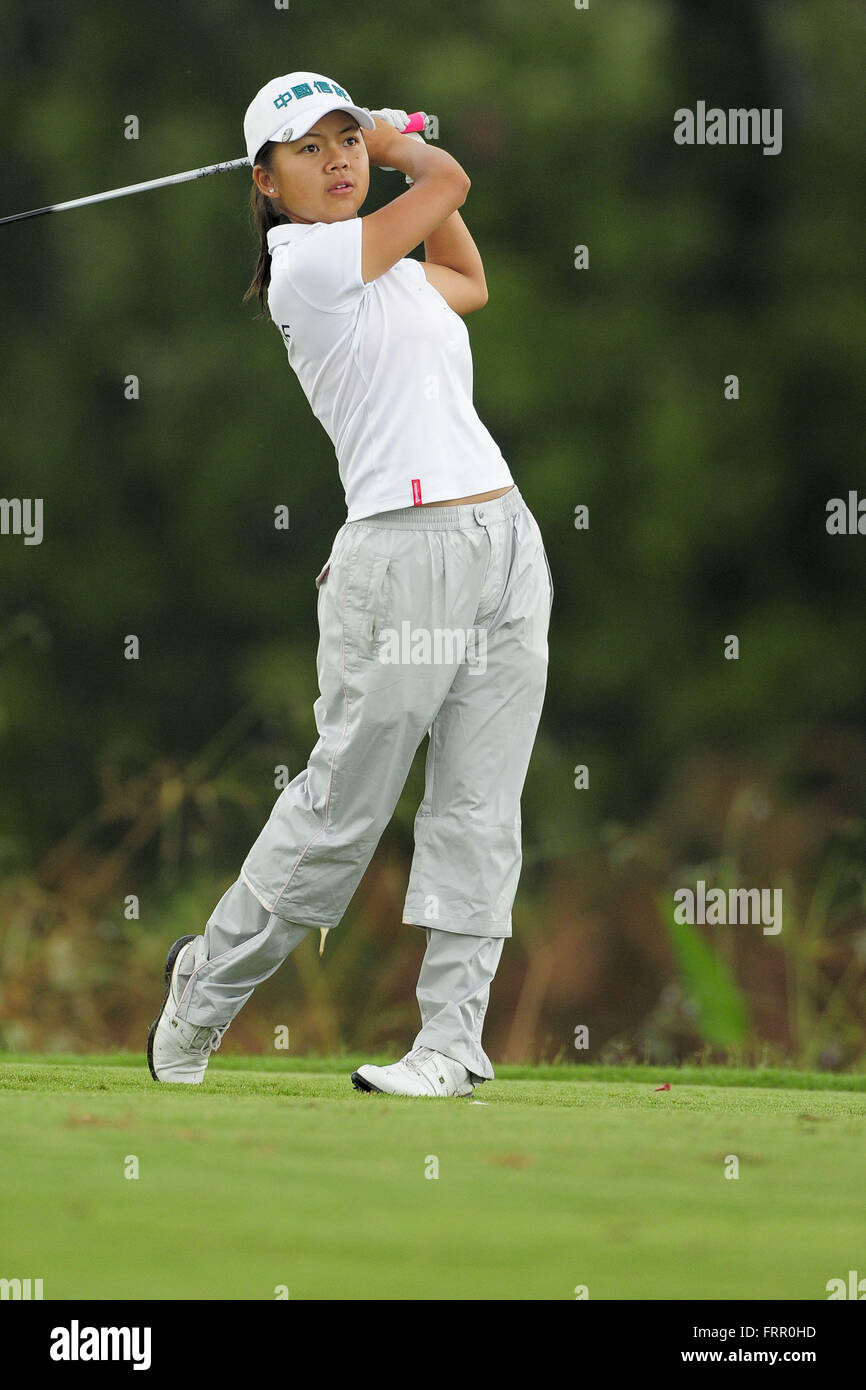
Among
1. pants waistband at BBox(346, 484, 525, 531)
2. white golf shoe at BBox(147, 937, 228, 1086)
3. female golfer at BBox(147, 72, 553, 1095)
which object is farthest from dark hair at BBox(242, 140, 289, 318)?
white golf shoe at BBox(147, 937, 228, 1086)

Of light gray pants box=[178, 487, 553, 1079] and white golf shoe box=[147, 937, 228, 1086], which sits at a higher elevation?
light gray pants box=[178, 487, 553, 1079]

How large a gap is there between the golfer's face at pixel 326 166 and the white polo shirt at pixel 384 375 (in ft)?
0.12

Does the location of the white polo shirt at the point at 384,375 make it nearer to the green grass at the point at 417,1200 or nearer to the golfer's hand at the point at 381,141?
the golfer's hand at the point at 381,141

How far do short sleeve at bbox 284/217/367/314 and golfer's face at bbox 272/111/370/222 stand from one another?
9 centimetres

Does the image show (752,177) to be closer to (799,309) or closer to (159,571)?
(799,309)

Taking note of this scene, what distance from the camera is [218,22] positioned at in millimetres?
7301

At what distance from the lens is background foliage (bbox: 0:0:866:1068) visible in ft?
22.1

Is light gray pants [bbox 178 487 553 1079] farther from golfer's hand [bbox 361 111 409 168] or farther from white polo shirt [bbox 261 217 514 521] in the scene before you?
golfer's hand [bbox 361 111 409 168]

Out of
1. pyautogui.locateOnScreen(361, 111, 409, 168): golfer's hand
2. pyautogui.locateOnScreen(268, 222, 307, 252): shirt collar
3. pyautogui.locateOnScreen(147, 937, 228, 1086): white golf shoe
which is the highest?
pyautogui.locateOnScreen(361, 111, 409, 168): golfer's hand

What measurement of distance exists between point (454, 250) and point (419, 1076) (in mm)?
1057

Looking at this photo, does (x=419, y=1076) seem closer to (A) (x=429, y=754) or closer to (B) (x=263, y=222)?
(A) (x=429, y=754)

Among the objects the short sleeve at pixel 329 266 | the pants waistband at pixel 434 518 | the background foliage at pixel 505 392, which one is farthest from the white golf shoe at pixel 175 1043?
the background foliage at pixel 505 392

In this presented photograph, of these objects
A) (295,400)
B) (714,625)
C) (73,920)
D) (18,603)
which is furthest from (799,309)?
(73,920)

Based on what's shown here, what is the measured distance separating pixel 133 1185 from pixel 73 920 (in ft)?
9.59
